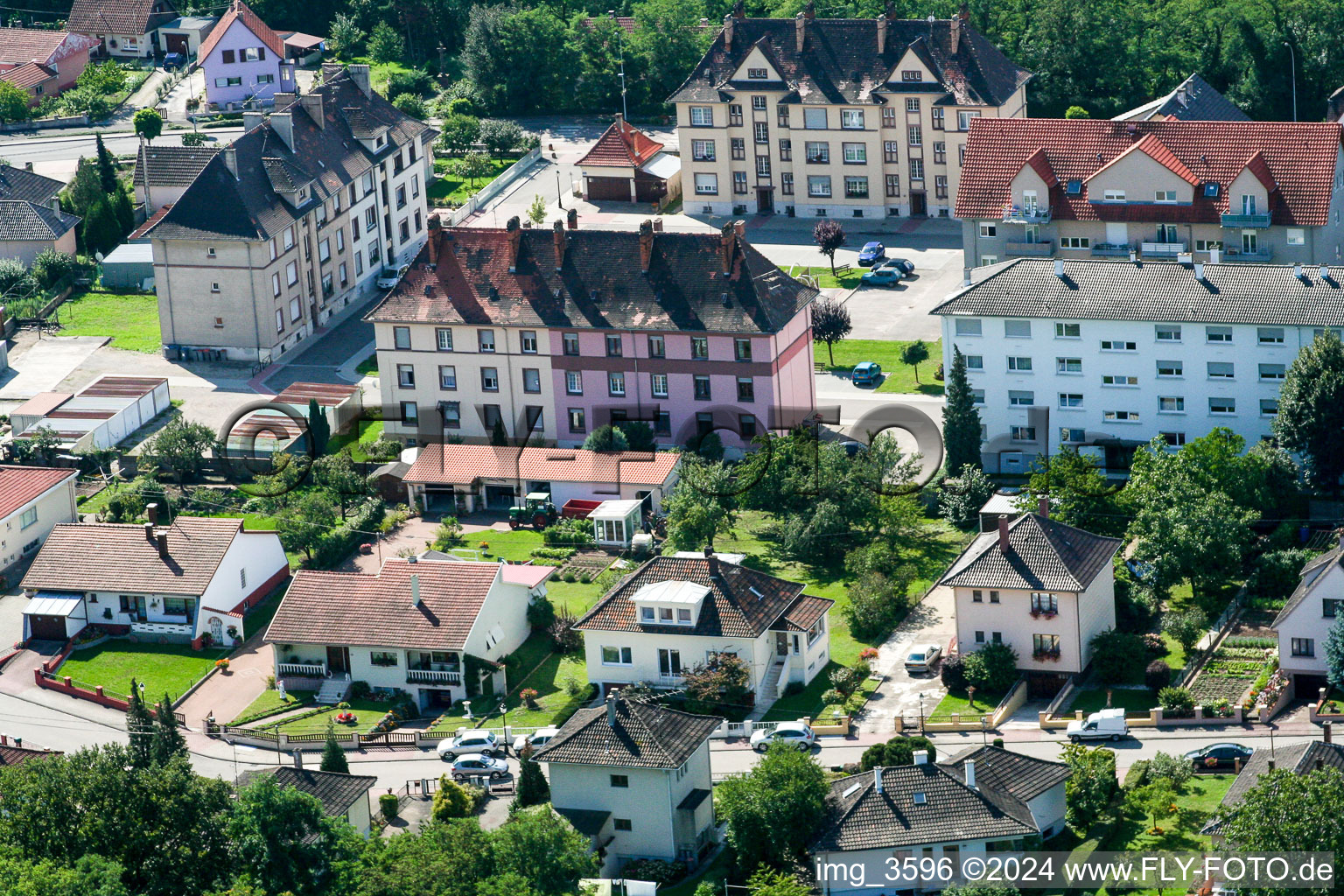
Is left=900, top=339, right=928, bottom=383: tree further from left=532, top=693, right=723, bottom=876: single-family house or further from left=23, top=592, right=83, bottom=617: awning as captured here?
left=23, top=592, right=83, bottom=617: awning

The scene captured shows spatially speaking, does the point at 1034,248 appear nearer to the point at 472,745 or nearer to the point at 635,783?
the point at 472,745

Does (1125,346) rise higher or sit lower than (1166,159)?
lower

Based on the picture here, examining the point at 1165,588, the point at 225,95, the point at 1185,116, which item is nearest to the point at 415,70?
the point at 225,95

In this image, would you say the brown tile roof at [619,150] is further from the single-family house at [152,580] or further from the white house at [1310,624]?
the white house at [1310,624]

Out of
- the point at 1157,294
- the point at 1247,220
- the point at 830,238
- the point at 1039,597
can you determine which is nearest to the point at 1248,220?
the point at 1247,220

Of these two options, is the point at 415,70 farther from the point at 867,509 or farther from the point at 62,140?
the point at 867,509

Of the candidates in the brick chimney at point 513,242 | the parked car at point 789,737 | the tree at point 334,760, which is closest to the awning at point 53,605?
the tree at point 334,760
